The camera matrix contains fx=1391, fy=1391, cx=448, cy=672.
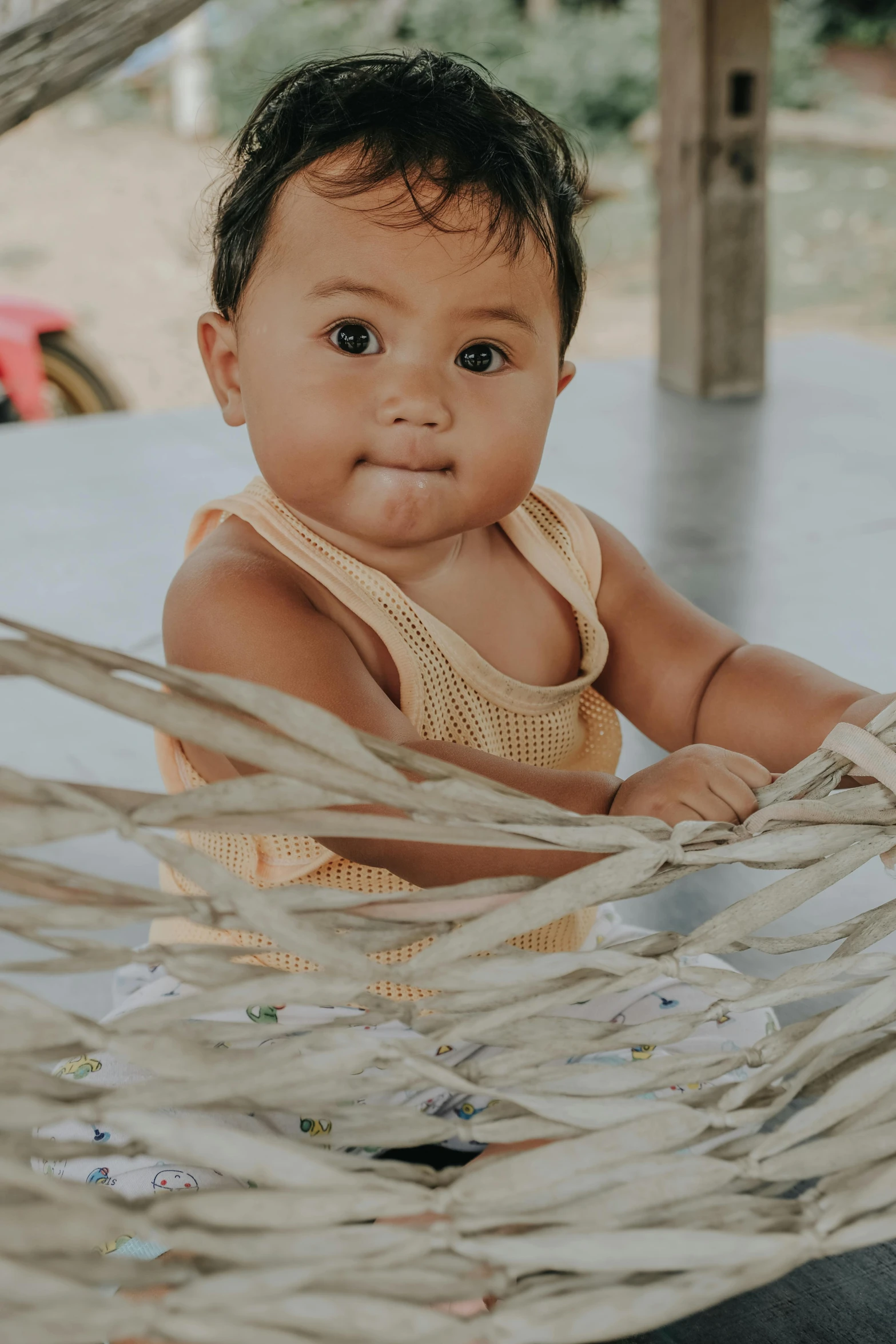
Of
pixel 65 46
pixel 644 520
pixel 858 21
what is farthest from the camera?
pixel 858 21

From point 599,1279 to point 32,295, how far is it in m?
7.91

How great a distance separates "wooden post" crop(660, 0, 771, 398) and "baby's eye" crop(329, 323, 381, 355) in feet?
7.84

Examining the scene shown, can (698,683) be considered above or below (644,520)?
below

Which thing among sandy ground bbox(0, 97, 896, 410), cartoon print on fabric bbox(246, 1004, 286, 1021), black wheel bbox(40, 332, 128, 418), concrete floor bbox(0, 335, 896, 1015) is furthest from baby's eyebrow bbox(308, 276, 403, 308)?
sandy ground bbox(0, 97, 896, 410)

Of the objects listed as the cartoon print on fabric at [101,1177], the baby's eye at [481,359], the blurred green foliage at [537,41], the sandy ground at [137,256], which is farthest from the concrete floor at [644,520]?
the blurred green foliage at [537,41]

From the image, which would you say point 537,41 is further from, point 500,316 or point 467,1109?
point 467,1109

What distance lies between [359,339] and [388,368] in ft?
0.10

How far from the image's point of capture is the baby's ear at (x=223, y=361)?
95 cm

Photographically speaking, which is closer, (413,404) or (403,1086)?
(403,1086)

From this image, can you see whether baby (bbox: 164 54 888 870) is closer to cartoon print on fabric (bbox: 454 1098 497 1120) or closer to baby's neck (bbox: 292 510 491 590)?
baby's neck (bbox: 292 510 491 590)

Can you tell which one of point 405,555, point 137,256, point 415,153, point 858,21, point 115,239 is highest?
point 858,21

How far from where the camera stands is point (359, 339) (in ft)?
2.78

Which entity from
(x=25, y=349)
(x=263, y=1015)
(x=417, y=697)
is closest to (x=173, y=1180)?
(x=263, y=1015)

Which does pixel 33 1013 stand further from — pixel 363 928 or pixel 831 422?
pixel 831 422
